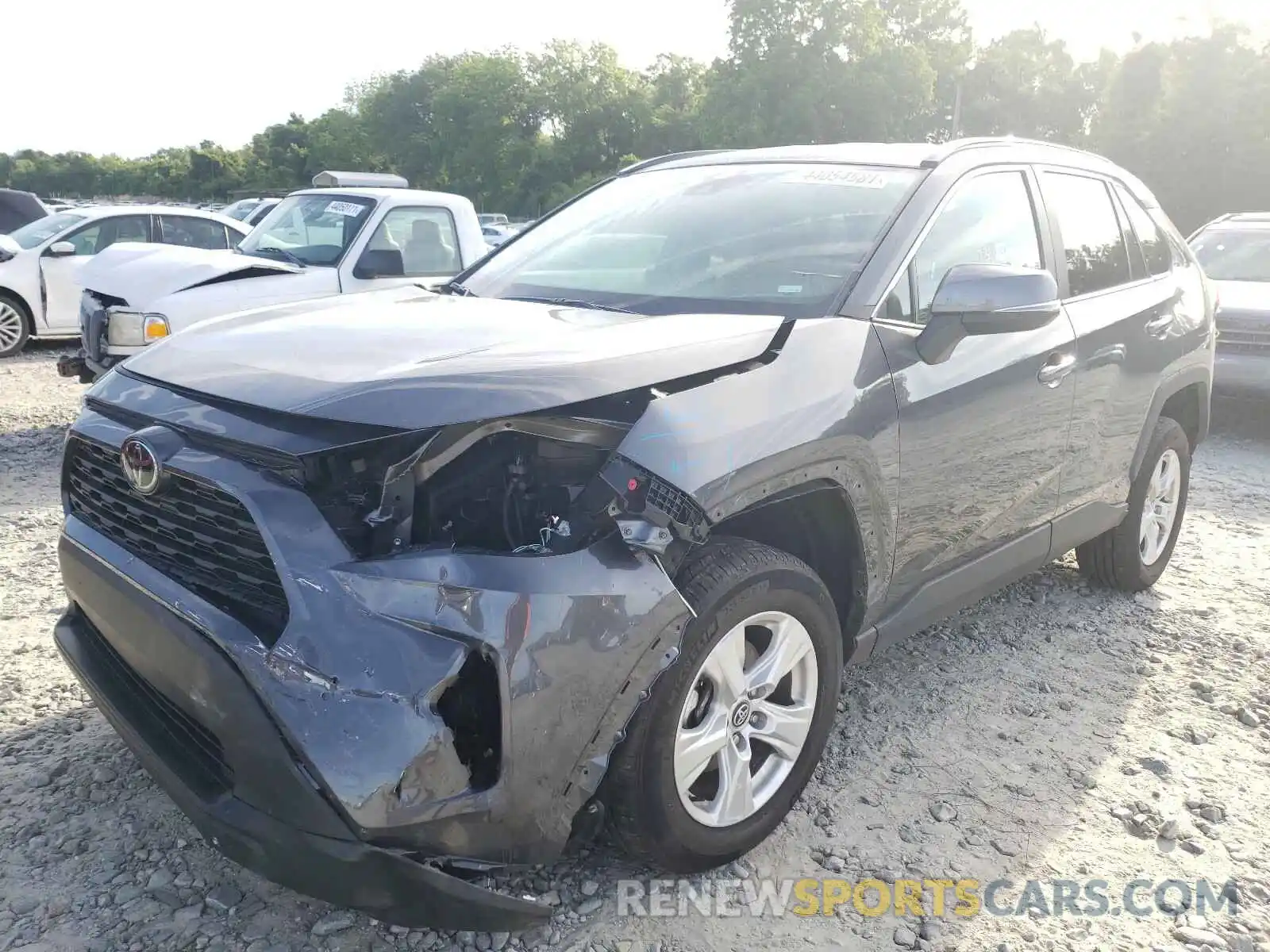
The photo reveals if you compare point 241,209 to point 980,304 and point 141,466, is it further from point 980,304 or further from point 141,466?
point 980,304

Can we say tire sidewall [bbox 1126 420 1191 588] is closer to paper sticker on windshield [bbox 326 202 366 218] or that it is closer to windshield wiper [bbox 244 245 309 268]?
windshield wiper [bbox 244 245 309 268]

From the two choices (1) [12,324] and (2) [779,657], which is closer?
(2) [779,657]

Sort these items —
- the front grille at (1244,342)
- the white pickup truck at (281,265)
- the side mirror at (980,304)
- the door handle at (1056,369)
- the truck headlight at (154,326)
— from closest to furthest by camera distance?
the side mirror at (980,304) < the door handle at (1056,369) < the truck headlight at (154,326) < the white pickup truck at (281,265) < the front grille at (1244,342)

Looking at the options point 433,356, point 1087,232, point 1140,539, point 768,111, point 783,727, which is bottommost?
point 1140,539

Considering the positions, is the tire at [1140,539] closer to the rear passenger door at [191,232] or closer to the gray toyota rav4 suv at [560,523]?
the gray toyota rav4 suv at [560,523]

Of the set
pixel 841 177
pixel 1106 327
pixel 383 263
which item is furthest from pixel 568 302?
pixel 383 263

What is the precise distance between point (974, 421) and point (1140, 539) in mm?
1926

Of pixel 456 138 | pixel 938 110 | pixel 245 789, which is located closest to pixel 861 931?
pixel 245 789

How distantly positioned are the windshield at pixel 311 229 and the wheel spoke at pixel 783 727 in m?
5.44

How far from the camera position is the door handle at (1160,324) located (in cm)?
404

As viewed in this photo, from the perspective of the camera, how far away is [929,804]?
294 cm

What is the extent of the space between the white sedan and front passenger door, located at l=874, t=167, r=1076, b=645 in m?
8.55

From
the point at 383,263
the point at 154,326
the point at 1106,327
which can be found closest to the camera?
the point at 1106,327

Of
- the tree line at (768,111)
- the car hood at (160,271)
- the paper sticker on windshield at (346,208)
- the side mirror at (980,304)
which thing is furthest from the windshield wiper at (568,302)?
the tree line at (768,111)
